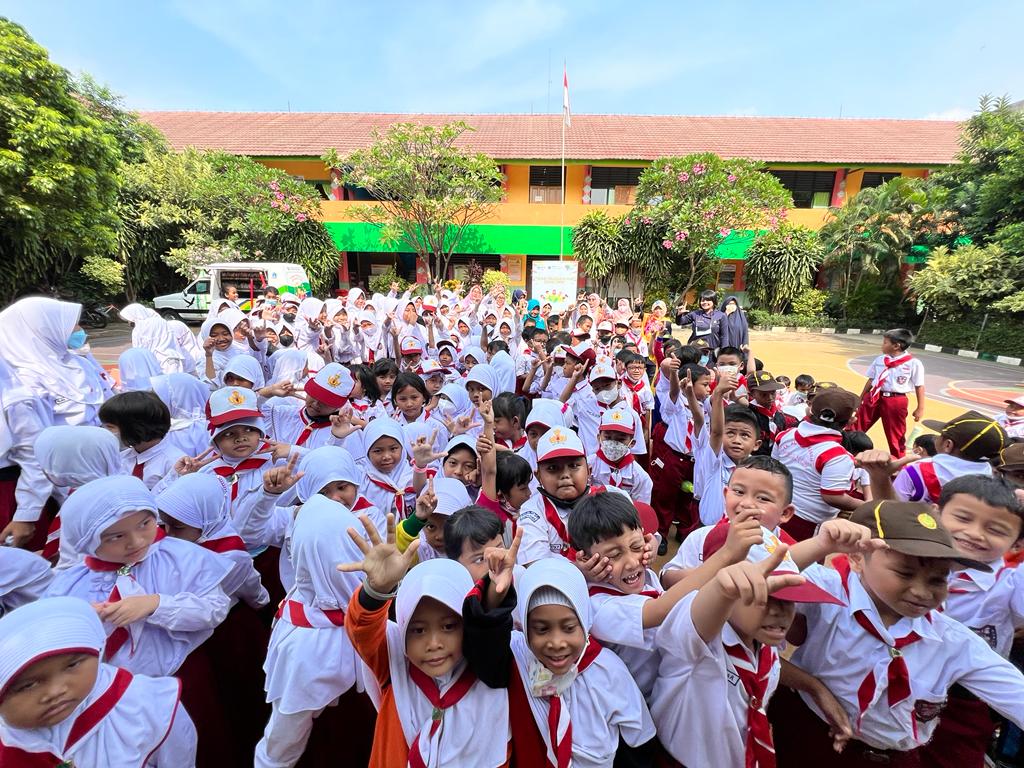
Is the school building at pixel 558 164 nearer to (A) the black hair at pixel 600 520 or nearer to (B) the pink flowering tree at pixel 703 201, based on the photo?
(B) the pink flowering tree at pixel 703 201

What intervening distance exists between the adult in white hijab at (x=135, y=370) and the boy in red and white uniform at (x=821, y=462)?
5081 mm

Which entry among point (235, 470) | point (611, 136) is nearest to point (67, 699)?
point (235, 470)

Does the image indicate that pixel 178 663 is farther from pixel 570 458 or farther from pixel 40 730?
pixel 570 458

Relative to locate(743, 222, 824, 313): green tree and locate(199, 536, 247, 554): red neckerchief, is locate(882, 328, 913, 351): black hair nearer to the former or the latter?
locate(199, 536, 247, 554): red neckerchief

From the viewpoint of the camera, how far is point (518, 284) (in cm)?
2048

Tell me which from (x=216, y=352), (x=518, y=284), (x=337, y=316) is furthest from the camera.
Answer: (x=518, y=284)

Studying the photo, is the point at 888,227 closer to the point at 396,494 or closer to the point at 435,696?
the point at 396,494

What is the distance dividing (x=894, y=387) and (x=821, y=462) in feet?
12.2

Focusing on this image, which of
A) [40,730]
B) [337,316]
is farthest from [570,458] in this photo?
[337,316]

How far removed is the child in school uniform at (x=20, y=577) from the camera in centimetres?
169

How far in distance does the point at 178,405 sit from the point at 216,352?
1933 millimetres

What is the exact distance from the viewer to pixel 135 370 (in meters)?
4.11

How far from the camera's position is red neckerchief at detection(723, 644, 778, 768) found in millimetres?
1433

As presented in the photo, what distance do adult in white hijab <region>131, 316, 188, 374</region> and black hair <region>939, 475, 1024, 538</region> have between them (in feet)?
20.8
